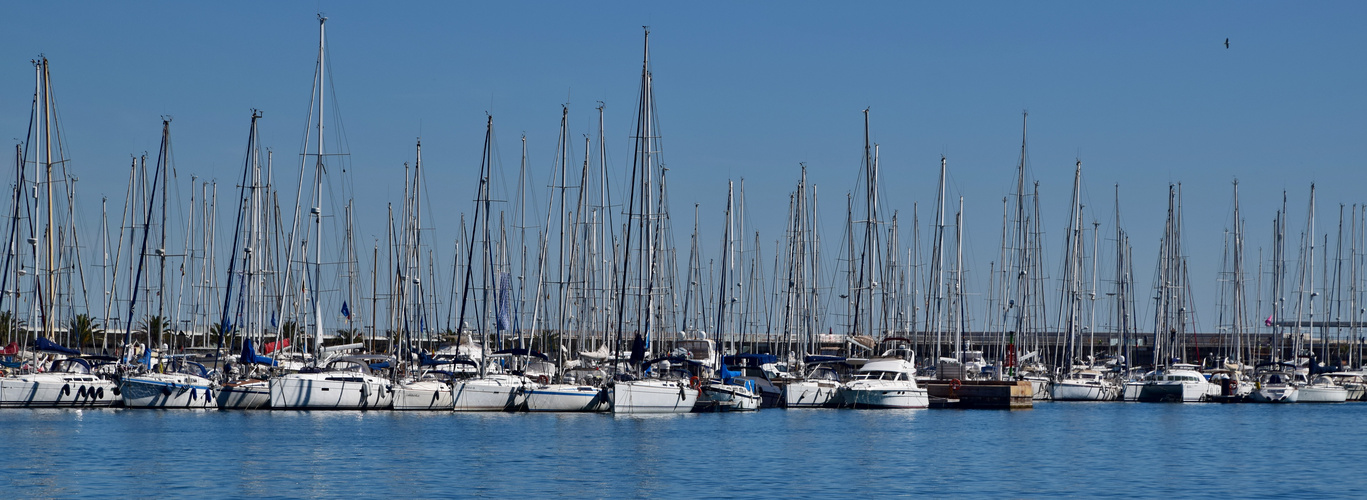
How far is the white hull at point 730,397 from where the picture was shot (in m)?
61.0

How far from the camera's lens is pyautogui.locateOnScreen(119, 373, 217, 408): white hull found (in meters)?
55.4

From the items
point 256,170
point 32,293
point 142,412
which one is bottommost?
point 142,412

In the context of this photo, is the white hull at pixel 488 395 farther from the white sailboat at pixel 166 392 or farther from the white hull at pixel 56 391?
the white hull at pixel 56 391

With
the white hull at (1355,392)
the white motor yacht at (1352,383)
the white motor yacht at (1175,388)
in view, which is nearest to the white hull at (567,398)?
the white motor yacht at (1175,388)

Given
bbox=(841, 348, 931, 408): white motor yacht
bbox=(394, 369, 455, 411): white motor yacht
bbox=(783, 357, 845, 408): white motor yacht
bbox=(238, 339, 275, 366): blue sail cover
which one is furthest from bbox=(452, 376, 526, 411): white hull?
bbox=(841, 348, 931, 408): white motor yacht

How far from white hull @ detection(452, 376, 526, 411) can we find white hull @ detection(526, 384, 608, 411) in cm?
59

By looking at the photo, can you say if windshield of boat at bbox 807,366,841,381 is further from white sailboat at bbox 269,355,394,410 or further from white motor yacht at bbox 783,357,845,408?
white sailboat at bbox 269,355,394,410

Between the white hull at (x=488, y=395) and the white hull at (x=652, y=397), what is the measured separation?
4.03 meters

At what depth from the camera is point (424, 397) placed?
57125 millimetres

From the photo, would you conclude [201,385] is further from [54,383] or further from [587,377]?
[587,377]

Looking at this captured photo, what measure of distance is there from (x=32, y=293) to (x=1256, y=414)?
55.4m

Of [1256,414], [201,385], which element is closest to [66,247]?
[201,385]

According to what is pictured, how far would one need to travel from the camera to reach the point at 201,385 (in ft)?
183

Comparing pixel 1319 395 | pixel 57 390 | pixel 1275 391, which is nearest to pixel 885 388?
pixel 1275 391
